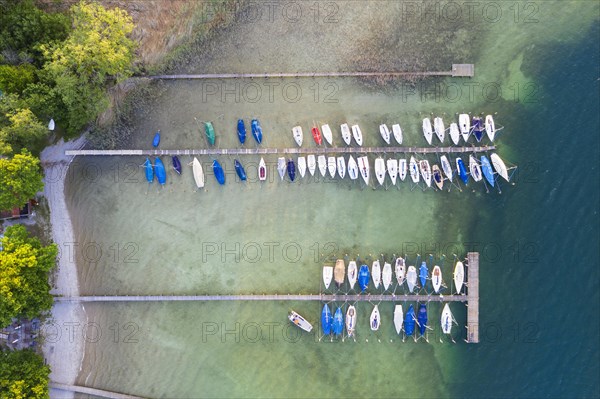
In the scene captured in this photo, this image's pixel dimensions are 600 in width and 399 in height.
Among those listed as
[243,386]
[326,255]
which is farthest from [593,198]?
[243,386]

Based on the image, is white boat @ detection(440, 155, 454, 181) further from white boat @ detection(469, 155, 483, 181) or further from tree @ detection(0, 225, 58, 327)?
tree @ detection(0, 225, 58, 327)

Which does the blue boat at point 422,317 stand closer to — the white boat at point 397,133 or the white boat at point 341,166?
the white boat at point 341,166

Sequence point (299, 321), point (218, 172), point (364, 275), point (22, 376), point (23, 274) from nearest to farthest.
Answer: point (23, 274) < point (22, 376) < point (299, 321) < point (364, 275) < point (218, 172)

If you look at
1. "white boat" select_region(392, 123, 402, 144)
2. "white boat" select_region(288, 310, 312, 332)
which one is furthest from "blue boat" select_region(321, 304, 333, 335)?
"white boat" select_region(392, 123, 402, 144)

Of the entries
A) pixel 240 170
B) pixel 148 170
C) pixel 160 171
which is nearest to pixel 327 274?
pixel 240 170

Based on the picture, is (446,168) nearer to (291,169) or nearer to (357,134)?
(357,134)

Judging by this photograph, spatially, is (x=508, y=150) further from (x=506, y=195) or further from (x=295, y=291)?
(x=295, y=291)
